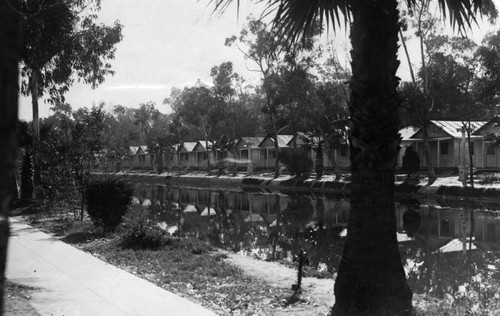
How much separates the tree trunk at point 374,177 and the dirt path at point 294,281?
44.5 inches

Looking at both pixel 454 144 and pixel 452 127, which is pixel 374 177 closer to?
pixel 454 144

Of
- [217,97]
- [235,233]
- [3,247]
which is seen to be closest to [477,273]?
[235,233]

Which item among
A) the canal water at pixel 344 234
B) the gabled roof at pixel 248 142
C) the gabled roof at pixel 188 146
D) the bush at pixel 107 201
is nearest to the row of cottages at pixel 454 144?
the canal water at pixel 344 234

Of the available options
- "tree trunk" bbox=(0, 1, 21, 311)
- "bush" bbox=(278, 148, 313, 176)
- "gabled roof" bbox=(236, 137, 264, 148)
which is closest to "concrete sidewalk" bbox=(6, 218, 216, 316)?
"tree trunk" bbox=(0, 1, 21, 311)

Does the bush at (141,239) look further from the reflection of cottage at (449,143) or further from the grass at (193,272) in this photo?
the reflection of cottage at (449,143)

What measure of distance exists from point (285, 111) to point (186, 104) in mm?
14944

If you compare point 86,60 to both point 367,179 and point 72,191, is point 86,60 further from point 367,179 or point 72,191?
point 367,179

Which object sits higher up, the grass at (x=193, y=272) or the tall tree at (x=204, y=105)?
the tall tree at (x=204, y=105)

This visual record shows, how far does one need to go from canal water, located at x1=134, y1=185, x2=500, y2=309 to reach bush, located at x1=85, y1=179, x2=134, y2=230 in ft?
9.87

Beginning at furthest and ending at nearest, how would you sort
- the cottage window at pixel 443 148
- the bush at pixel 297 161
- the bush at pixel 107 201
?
the bush at pixel 297 161 → the cottage window at pixel 443 148 → the bush at pixel 107 201

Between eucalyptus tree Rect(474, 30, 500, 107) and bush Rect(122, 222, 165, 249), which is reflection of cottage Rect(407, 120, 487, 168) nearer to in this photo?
eucalyptus tree Rect(474, 30, 500, 107)

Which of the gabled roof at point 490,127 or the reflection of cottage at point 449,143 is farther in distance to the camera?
the reflection of cottage at point 449,143

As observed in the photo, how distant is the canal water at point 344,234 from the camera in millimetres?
9859

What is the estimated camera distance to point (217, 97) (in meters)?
58.3
